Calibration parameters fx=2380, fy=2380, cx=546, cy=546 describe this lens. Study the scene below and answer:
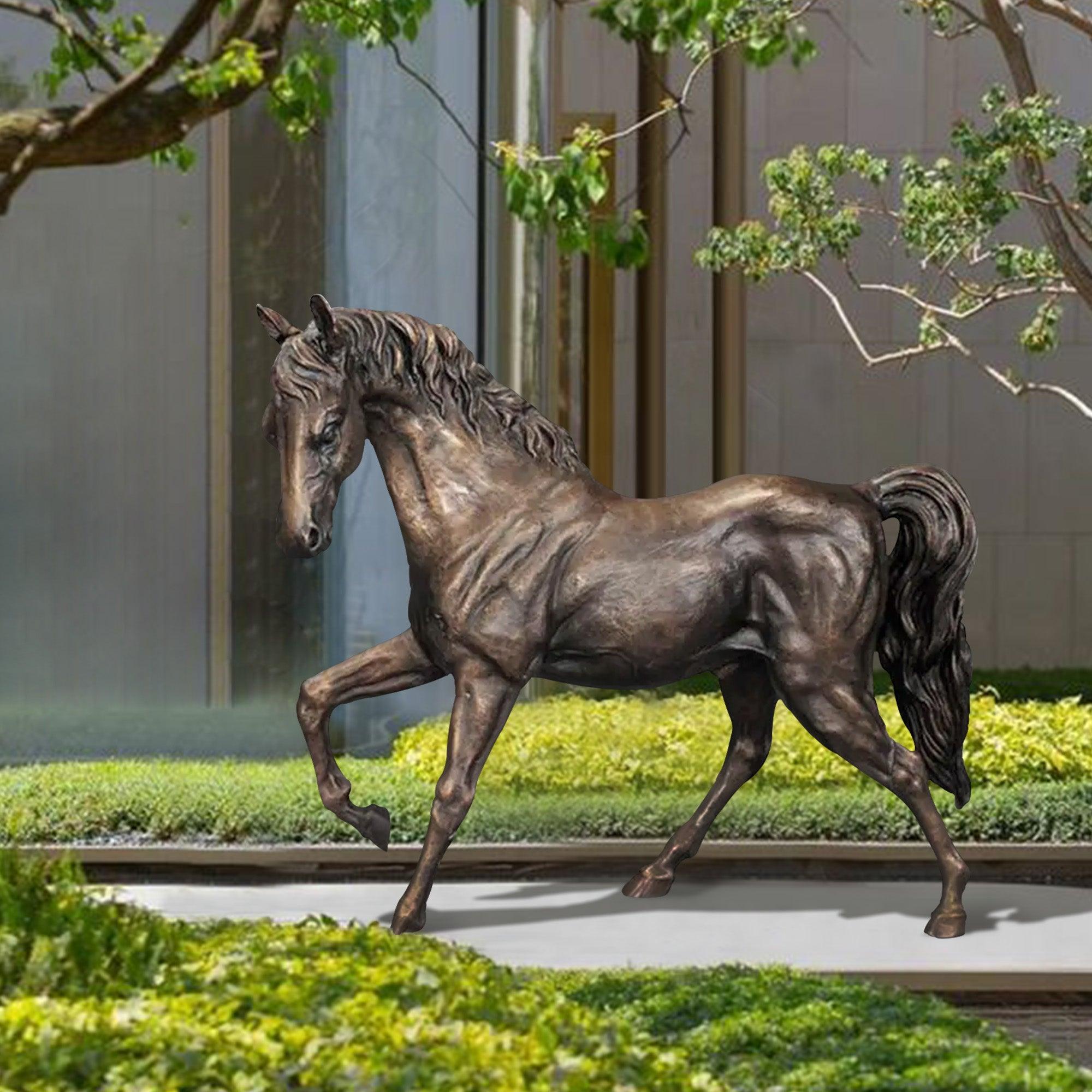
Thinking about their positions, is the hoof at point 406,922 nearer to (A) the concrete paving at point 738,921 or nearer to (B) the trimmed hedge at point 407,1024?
(A) the concrete paving at point 738,921

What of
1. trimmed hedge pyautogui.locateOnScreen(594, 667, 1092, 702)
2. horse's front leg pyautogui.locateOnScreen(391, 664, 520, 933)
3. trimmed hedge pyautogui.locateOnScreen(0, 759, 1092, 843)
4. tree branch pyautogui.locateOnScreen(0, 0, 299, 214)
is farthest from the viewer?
trimmed hedge pyautogui.locateOnScreen(594, 667, 1092, 702)

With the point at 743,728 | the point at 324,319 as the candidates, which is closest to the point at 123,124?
the point at 324,319

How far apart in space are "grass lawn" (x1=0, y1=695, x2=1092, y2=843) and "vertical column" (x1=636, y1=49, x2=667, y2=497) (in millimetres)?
7239

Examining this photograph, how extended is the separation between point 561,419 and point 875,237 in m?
6.71

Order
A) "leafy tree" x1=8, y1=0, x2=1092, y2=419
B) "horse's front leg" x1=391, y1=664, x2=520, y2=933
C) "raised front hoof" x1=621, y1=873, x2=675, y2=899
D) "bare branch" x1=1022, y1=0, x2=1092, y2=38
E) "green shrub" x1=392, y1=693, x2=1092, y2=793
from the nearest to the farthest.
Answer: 1. "leafy tree" x1=8, y1=0, x2=1092, y2=419
2. "horse's front leg" x1=391, y1=664, x2=520, y2=933
3. "raised front hoof" x1=621, y1=873, x2=675, y2=899
4. "green shrub" x1=392, y1=693, x2=1092, y2=793
5. "bare branch" x1=1022, y1=0, x2=1092, y2=38

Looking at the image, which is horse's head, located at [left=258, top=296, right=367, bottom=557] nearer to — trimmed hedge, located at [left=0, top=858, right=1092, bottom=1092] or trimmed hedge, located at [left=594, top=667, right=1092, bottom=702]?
trimmed hedge, located at [left=0, top=858, right=1092, bottom=1092]

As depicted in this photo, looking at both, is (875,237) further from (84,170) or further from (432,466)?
(432,466)

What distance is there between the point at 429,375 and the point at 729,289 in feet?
41.0

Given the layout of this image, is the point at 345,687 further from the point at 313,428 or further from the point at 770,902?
the point at 770,902

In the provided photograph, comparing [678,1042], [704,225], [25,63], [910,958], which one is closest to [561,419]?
[25,63]

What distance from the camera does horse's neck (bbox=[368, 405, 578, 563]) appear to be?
7.56m

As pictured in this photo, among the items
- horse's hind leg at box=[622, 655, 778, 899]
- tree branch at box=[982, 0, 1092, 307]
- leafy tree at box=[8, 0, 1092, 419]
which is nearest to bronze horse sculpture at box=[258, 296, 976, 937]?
horse's hind leg at box=[622, 655, 778, 899]

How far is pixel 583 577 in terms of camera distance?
7.64 meters

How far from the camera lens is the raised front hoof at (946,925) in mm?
7656
